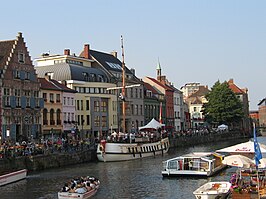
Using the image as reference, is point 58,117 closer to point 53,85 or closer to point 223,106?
point 53,85

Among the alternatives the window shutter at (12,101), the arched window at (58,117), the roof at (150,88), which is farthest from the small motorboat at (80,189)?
the roof at (150,88)

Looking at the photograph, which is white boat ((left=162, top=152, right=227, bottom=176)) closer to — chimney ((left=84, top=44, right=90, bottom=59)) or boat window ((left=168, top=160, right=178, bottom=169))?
boat window ((left=168, top=160, right=178, bottom=169))

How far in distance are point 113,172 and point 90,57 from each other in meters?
50.3

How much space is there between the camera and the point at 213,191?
104 ft

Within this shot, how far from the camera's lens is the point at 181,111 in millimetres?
131750

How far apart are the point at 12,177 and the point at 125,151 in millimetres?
23143

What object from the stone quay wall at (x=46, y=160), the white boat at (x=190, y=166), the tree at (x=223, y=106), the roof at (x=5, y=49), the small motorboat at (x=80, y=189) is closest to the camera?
the small motorboat at (x=80, y=189)

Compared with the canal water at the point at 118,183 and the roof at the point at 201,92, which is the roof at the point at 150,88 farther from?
the roof at the point at 201,92

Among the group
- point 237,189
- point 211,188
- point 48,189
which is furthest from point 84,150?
point 237,189

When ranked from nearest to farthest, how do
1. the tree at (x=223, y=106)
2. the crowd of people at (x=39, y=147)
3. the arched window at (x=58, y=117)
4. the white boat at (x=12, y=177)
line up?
the white boat at (x=12, y=177) < the crowd of people at (x=39, y=147) < the arched window at (x=58, y=117) < the tree at (x=223, y=106)

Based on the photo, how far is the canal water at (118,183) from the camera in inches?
1409

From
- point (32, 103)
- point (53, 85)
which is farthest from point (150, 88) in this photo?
point (32, 103)

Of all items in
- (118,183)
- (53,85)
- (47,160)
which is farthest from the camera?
(53,85)

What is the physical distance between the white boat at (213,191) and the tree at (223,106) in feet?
309
